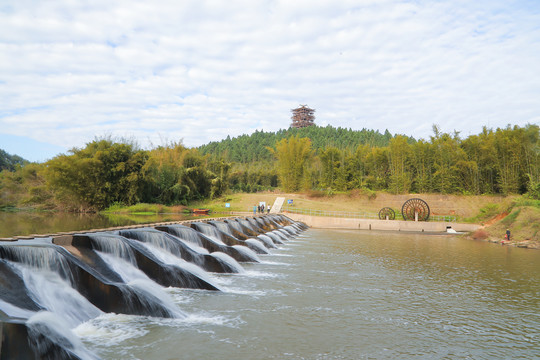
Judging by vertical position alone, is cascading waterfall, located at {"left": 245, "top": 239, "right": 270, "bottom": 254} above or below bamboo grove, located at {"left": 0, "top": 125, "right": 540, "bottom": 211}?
below

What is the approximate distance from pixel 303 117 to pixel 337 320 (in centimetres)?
10486

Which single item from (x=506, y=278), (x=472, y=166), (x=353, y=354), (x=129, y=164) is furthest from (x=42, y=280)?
(x=472, y=166)

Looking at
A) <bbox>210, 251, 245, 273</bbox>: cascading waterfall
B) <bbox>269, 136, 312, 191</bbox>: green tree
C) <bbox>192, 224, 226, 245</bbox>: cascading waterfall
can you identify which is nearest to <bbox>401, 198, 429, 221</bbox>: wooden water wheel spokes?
<bbox>269, 136, 312, 191</bbox>: green tree

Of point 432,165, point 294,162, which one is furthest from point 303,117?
point 432,165

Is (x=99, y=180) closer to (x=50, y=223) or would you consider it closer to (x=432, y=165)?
(x=50, y=223)

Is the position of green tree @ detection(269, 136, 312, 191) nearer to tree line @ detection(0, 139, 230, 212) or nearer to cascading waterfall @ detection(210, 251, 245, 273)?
tree line @ detection(0, 139, 230, 212)

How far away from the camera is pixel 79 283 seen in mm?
6203

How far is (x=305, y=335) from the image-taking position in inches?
220

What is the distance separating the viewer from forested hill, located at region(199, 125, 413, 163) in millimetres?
78562

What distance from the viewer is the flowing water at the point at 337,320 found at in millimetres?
5035

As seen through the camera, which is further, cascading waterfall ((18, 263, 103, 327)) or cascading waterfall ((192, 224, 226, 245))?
cascading waterfall ((192, 224, 226, 245))

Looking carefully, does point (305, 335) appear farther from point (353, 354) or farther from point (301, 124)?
point (301, 124)

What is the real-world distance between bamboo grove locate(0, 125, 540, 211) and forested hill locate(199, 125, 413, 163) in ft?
89.0

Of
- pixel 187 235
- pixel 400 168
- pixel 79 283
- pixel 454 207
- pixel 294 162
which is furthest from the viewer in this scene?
pixel 294 162
